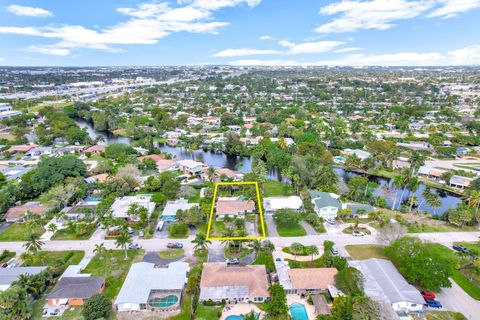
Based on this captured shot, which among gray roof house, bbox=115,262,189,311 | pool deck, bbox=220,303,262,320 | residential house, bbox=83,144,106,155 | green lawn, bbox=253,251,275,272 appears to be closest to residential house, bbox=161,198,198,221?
gray roof house, bbox=115,262,189,311

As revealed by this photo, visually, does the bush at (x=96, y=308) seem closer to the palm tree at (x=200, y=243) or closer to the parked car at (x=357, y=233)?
the palm tree at (x=200, y=243)

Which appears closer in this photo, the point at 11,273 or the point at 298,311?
the point at 298,311

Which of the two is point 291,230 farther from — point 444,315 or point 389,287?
point 444,315

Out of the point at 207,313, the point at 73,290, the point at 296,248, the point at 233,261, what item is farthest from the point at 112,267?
the point at 296,248

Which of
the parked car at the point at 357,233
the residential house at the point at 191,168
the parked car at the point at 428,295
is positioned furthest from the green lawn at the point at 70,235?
the parked car at the point at 428,295

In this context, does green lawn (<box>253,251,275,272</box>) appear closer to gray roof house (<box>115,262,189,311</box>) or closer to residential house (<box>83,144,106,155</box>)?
gray roof house (<box>115,262,189,311</box>)
